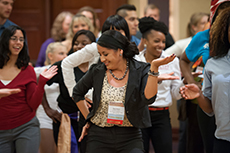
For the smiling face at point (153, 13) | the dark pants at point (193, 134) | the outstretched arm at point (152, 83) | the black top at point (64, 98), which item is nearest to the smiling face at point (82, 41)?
the black top at point (64, 98)

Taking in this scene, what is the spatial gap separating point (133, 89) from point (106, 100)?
220 millimetres

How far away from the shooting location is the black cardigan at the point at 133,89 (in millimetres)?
2309

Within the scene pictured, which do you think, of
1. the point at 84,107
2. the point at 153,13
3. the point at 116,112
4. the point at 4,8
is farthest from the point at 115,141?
the point at 153,13

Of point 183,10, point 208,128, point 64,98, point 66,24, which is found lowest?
point 208,128

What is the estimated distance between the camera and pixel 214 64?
2.52m

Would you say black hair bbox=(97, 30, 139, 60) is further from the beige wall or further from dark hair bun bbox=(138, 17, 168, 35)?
the beige wall

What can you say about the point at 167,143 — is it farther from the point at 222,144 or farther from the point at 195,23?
the point at 195,23

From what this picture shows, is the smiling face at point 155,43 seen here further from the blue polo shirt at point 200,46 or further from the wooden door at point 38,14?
the wooden door at point 38,14

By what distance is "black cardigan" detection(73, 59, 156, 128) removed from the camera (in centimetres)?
231

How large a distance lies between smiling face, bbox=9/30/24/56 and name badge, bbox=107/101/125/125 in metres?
1.40

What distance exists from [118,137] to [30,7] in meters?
4.90

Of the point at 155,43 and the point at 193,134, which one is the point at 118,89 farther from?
the point at 193,134

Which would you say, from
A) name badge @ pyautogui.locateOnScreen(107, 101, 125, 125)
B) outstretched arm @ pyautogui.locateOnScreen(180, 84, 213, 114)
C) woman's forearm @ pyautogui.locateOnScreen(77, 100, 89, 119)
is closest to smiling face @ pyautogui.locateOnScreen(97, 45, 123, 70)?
name badge @ pyautogui.locateOnScreen(107, 101, 125, 125)

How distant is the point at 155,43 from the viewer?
128 inches
